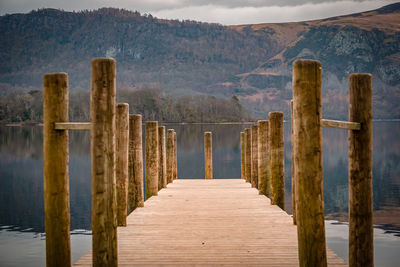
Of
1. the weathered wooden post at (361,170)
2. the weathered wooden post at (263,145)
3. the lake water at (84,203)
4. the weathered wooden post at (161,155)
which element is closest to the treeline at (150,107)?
the lake water at (84,203)

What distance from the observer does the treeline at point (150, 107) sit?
138 metres

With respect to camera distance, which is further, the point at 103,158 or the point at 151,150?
the point at 151,150

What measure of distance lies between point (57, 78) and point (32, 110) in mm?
140834

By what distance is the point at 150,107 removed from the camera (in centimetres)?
16300

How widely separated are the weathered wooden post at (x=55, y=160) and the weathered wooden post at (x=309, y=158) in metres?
2.37

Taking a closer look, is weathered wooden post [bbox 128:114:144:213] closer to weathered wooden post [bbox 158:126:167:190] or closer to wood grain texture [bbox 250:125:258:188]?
weathered wooden post [bbox 158:126:167:190]

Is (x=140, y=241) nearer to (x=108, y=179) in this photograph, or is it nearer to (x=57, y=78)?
(x=108, y=179)

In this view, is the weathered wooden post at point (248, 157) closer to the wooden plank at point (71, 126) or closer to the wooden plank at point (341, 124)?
the wooden plank at point (341, 124)

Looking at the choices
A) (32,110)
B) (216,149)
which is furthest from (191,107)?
(216,149)

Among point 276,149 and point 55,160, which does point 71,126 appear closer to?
point 55,160

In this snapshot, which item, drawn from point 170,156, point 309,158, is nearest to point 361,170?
point 309,158

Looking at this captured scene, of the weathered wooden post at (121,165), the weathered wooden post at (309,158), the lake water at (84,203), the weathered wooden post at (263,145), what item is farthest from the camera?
the lake water at (84,203)

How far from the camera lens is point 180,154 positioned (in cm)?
5178

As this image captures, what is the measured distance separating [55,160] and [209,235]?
2828 millimetres
